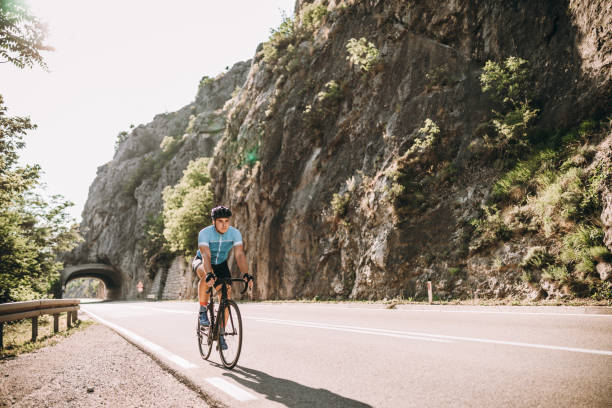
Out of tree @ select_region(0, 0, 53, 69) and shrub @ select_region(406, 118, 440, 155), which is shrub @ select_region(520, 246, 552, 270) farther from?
tree @ select_region(0, 0, 53, 69)

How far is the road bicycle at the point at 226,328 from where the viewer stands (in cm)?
448

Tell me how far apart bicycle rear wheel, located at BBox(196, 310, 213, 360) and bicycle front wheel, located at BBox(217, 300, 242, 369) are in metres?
0.26

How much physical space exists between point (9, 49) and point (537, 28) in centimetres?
1688

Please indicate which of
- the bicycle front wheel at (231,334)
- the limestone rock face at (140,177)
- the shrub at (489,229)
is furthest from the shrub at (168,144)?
the bicycle front wheel at (231,334)

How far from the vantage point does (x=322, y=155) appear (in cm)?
2262

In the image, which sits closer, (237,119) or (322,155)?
(322,155)

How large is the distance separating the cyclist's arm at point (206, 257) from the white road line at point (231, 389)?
1287 millimetres

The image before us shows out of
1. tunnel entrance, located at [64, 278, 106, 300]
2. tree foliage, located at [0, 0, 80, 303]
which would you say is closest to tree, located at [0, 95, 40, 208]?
tree foliage, located at [0, 0, 80, 303]

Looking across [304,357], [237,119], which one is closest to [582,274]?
[304,357]

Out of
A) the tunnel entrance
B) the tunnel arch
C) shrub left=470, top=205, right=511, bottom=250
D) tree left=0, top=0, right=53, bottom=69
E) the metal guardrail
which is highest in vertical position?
tree left=0, top=0, right=53, bottom=69

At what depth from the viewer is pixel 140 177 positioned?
60.5m

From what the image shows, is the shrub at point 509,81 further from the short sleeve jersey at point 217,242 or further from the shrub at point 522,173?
the short sleeve jersey at point 217,242

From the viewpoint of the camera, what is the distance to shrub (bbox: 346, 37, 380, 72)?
2078 centimetres

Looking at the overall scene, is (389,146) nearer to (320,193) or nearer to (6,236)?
(320,193)
